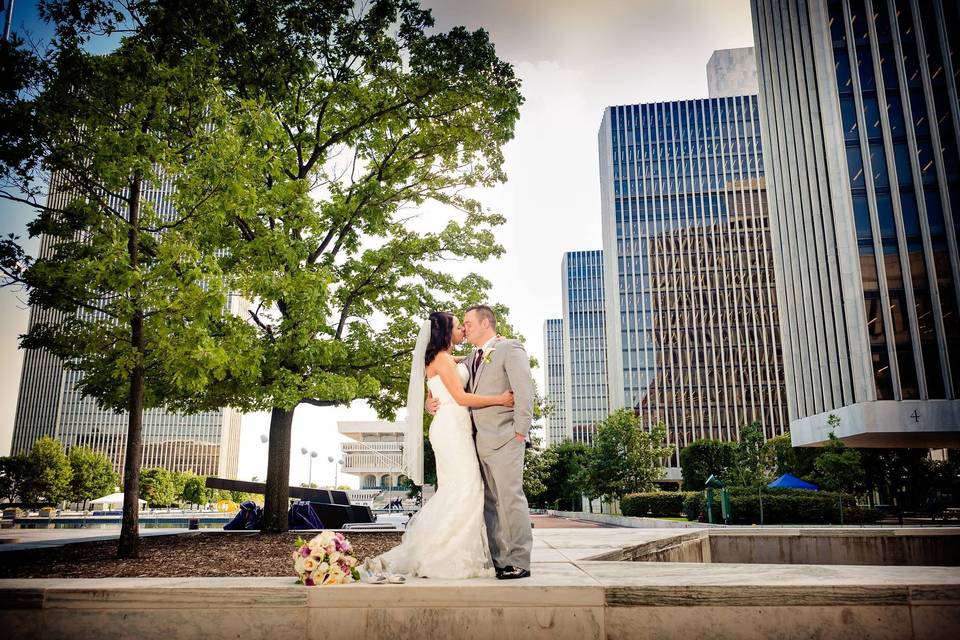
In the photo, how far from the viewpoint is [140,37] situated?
9.38 metres

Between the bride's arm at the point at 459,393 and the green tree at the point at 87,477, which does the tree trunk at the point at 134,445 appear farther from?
the green tree at the point at 87,477

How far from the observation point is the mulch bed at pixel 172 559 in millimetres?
6203

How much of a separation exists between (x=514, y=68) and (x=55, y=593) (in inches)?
446

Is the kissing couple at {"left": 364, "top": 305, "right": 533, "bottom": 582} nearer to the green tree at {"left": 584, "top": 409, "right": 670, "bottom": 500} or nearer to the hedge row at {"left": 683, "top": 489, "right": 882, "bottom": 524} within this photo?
the hedge row at {"left": 683, "top": 489, "right": 882, "bottom": 524}

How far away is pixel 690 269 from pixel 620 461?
179 ft

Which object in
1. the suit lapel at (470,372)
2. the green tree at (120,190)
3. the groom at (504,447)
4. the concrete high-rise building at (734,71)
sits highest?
the concrete high-rise building at (734,71)

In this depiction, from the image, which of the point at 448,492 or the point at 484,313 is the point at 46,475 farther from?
the point at 484,313

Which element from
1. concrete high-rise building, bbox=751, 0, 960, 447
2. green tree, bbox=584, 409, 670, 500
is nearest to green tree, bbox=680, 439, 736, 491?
concrete high-rise building, bbox=751, 0, 960, 447

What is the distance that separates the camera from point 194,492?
7681 cm

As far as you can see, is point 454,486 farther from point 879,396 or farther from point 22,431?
point 22,431

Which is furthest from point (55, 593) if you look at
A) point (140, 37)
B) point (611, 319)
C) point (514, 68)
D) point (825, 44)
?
point (611, 319)

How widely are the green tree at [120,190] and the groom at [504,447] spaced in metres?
4.45

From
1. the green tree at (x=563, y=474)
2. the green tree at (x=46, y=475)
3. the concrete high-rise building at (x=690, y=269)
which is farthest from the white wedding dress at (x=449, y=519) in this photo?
the concrete high-rise building at (x=690, y=269)

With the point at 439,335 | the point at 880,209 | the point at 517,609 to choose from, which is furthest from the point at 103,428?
the point at 517,609
